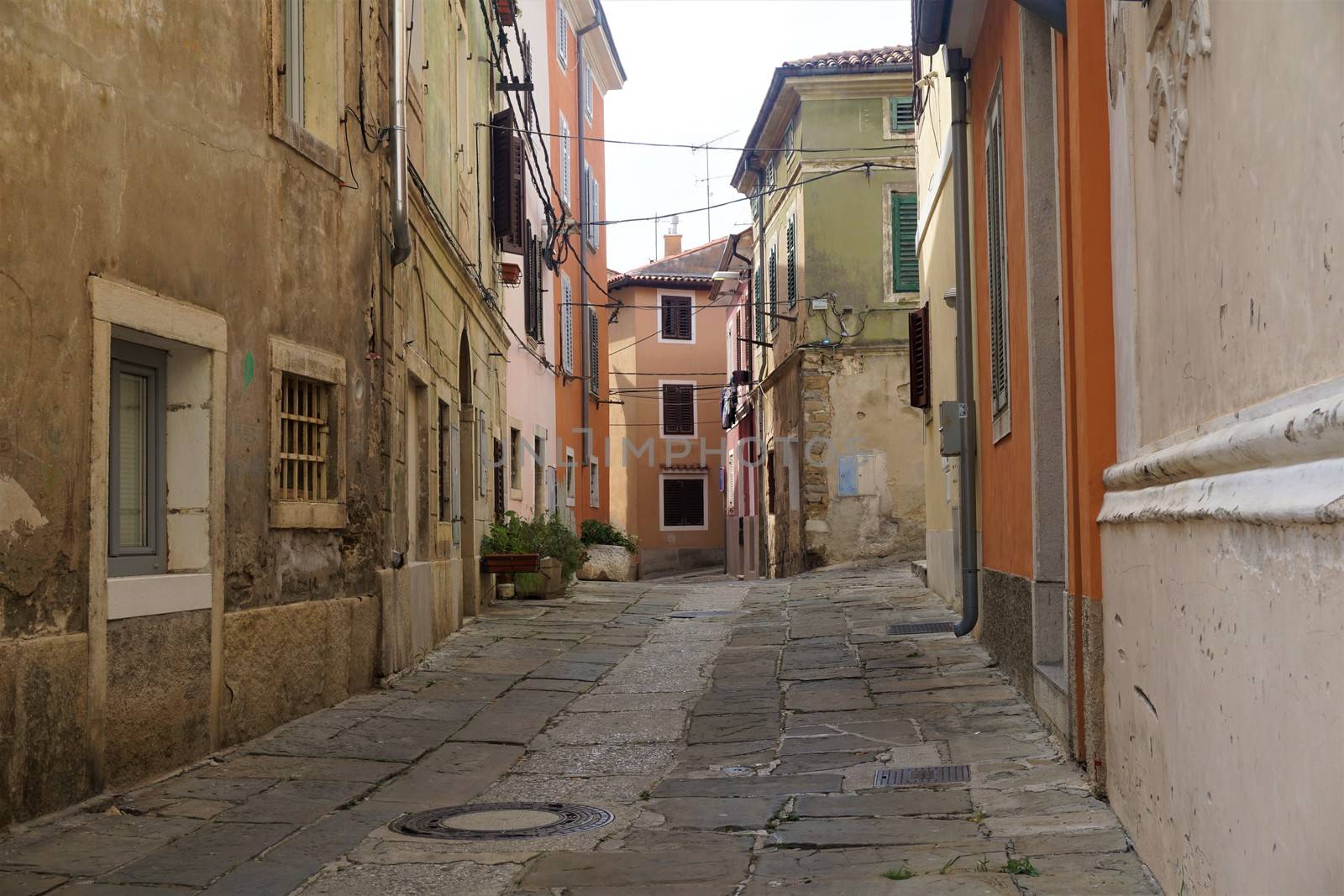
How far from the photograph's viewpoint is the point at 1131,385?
4613 millimetres

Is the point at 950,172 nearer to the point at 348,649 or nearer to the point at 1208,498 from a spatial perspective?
the point at 348,649

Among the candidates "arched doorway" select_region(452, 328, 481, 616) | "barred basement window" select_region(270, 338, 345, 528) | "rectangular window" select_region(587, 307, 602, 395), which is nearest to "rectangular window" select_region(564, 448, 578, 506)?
"rectangular window" select_region(587, 307, 602, 395)

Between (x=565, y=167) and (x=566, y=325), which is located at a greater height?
(x=565, y=167)

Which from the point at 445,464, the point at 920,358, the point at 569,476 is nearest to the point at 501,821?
the point at 445,464

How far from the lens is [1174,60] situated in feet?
11.8

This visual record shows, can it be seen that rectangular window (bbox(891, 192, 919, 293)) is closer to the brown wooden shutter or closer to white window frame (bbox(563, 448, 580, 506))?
white window frame (bbox(563, 448, 580, 506))

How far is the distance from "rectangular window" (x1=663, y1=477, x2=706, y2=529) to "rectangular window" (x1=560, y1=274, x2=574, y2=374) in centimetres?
1526

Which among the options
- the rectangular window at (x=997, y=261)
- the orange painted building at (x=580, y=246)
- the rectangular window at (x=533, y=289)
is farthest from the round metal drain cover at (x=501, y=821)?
the orange painted building at (x=580, y=246)

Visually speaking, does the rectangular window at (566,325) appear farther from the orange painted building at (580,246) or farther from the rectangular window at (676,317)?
the rectangular window at (676,317)

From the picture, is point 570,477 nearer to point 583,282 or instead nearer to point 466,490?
point 583,282

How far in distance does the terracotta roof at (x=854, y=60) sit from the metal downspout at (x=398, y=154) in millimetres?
13312

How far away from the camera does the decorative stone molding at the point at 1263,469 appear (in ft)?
7.22

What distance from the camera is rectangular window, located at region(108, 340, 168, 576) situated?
678cm

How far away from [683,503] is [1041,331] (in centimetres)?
3539
